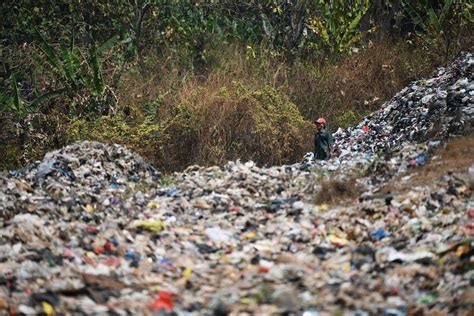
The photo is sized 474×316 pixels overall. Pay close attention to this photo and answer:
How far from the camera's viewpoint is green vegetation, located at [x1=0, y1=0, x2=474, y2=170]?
9750mm

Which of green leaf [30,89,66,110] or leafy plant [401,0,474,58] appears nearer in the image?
green leaf [30,89,66,110]

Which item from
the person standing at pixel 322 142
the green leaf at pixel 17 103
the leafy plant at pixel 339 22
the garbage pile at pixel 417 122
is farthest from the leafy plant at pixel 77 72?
the leafy plant at pixel 339 22

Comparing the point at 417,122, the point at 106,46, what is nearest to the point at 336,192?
the point at 417,122

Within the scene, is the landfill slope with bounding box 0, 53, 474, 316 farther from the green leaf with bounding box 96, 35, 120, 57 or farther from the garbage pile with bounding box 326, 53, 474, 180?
the green leaf with bounding box 96, 35, 120, 57

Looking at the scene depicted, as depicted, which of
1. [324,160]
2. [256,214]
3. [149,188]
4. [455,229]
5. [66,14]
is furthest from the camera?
[66,14]

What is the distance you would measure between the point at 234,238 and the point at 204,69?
7617 mm

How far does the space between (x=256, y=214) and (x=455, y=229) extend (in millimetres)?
1757

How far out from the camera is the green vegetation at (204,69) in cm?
975

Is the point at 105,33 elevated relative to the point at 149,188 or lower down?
elevated

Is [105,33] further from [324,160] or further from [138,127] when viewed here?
[324,160]

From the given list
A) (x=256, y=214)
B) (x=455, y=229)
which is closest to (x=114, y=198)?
(x=256, y=214)

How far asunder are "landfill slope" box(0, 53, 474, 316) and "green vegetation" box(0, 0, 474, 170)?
1.67 metres

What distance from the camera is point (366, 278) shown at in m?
4.49

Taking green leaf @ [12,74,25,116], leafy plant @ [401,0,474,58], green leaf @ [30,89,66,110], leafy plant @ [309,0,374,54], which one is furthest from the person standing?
leafy plant @ [401,0,474,58]
